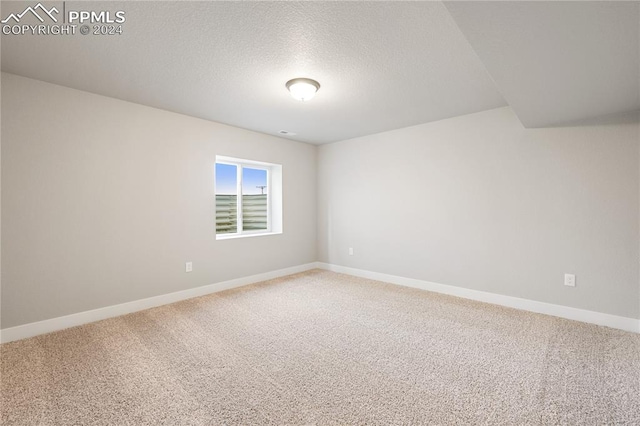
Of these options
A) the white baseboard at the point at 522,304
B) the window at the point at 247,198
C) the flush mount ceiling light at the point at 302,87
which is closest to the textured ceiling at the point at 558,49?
the flush mount ceiling light at the point at 302,87

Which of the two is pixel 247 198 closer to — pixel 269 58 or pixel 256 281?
pixel 256 281

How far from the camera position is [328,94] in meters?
2.91

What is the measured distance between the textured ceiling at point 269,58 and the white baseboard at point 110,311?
2230 millimetres

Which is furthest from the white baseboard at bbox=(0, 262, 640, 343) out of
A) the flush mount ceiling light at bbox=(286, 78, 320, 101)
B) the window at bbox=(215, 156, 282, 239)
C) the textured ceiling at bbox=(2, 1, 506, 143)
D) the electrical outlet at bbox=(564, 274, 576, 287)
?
the flush mount ceiling light at bbox=(286, 78, 320, 101)

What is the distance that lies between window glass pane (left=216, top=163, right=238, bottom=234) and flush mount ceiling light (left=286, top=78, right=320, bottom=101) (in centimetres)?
212

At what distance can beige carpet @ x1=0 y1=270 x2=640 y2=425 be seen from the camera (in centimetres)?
154

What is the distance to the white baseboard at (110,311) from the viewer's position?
2.45 m

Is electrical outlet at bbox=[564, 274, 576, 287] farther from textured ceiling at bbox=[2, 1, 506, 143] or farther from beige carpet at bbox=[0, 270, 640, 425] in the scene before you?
textured ceiling at bbox=[2, 1, 506, 143]

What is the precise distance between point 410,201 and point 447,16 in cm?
266

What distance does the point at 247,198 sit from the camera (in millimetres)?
4586

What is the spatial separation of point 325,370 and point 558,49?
8.01 ft

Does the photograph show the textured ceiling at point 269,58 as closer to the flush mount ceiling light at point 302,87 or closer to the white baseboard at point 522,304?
the flush mount ceiling light at point 302,87

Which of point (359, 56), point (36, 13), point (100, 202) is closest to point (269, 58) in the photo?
point (359, 56)

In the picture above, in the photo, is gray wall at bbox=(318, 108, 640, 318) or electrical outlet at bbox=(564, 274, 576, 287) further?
electrical outlet at bbox=(564, 274, 576, 287)
